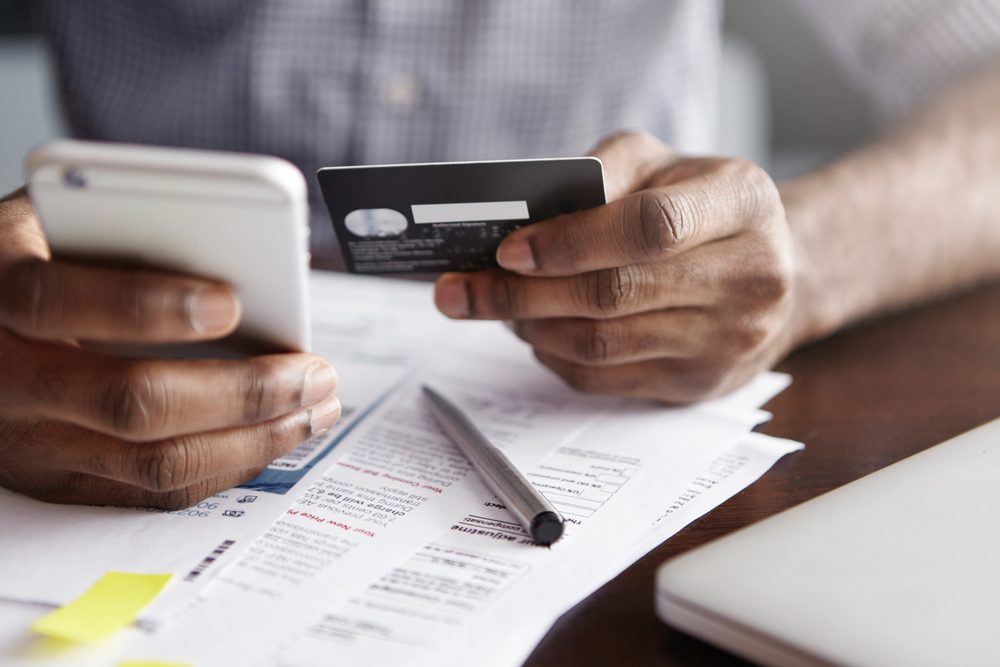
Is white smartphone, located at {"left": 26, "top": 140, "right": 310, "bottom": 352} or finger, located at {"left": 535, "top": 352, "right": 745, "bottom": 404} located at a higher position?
white smartphone, located at {"left": 26, "top": 140, "right": 310, "bottom": 352}

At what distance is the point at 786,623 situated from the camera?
33 cm

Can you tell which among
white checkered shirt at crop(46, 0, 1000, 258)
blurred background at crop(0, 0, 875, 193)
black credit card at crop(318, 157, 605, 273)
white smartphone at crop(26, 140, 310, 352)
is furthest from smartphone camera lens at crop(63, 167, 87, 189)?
blurred background at crop(0, 0, 875, 193)

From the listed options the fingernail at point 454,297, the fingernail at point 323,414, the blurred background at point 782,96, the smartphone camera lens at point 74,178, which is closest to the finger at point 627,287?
the fingernail at point 454,297

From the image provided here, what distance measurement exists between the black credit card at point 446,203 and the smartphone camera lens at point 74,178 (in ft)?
0.42

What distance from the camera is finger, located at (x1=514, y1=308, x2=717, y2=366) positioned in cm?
55

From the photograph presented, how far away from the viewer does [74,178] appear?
383mm

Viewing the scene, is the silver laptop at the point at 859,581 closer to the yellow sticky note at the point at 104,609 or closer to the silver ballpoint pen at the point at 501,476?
the silver ballpoint pen at the point at 501,476

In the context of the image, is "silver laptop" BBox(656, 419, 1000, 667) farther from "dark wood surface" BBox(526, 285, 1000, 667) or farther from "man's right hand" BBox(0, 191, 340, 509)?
Answer: "man's right hand" BBox(0, 191, 340, 509)

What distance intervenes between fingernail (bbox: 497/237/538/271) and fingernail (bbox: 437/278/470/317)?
4 cm

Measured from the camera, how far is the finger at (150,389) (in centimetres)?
40

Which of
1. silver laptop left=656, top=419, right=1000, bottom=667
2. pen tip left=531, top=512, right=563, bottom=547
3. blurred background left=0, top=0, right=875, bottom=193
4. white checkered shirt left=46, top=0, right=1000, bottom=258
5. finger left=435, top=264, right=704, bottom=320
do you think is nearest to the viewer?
silver laptop left=656, top=419, right=1000, bottom=667

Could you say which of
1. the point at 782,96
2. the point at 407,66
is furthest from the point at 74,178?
the point at 782,96

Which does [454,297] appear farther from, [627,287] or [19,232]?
[19,232]

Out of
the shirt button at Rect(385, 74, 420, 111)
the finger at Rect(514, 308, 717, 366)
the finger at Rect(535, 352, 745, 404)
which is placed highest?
the shirt button at Rect(385, 74, 420, 111)
